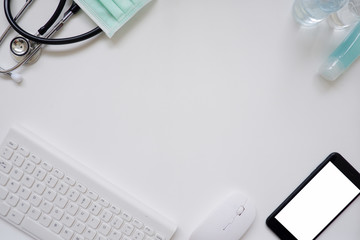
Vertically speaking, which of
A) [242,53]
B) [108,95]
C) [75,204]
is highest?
[242,53]

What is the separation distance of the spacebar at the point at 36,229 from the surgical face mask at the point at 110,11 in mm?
360

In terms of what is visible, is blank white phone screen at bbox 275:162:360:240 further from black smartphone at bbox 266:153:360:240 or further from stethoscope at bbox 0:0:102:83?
stethoscope at bbox 0:0:102:83

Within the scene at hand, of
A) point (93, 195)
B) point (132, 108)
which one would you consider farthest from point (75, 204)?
point (132, 108)

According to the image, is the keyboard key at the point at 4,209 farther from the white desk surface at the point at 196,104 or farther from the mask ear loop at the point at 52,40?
the mask ear loop at the point at 52,40

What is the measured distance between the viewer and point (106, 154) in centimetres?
66

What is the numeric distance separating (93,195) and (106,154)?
0.08 m

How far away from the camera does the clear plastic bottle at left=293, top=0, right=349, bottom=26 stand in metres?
0.63

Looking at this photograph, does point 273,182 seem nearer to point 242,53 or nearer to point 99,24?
point 242,53

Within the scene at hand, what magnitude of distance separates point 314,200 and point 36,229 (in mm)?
515

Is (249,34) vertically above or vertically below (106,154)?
above

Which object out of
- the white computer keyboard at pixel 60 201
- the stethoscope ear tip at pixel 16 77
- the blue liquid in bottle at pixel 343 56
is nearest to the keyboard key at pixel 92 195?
the white computer keyboard at pixel 60 201

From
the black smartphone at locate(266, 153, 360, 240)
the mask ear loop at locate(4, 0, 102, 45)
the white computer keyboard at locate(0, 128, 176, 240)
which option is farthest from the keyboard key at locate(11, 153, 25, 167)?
the black smartphone at locate(266, 153, 360, 240)

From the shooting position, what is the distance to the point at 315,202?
26.5 inches

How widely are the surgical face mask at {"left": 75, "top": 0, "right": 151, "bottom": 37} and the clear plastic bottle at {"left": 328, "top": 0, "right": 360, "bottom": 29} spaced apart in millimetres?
351
